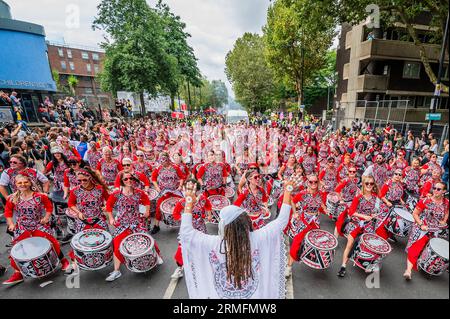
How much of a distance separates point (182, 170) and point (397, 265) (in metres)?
5.22

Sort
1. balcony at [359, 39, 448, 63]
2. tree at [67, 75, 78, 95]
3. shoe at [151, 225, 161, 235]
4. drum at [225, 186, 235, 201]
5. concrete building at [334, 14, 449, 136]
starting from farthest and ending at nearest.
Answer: tree at [67, 75, 78, 95] → concrete building at [334, 14, 449, 136] → balcony at [359, 39, 448, 63] → drum at [225, 186, 235, 201] → shoe at [151, 225, 161, 235]

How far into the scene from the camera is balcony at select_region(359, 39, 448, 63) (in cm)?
2103

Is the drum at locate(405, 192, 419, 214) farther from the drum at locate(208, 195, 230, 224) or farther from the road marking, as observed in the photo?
the road marking

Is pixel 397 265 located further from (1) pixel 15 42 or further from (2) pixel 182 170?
(1) pixel 15 42

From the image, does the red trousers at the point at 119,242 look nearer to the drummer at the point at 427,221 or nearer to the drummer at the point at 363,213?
the drummer at the point at 363,213

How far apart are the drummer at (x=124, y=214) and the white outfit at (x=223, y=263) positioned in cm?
226

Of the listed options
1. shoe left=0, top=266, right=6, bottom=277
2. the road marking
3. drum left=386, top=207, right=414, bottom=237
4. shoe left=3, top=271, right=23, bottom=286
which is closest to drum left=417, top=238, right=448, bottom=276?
drum left=386, top=207, right=414, bottom=237

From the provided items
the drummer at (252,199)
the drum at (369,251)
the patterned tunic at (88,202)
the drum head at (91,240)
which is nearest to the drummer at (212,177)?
the drummer at (252,199)

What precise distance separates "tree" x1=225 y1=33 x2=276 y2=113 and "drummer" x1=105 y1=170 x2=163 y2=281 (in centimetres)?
3774

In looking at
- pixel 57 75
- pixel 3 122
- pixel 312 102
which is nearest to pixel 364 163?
pixel 3 122

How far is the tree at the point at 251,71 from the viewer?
127ft

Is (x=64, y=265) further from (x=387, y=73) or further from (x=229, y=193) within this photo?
(x=387, y=73)

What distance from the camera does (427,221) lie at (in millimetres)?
4410

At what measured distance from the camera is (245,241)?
2.12 metres
